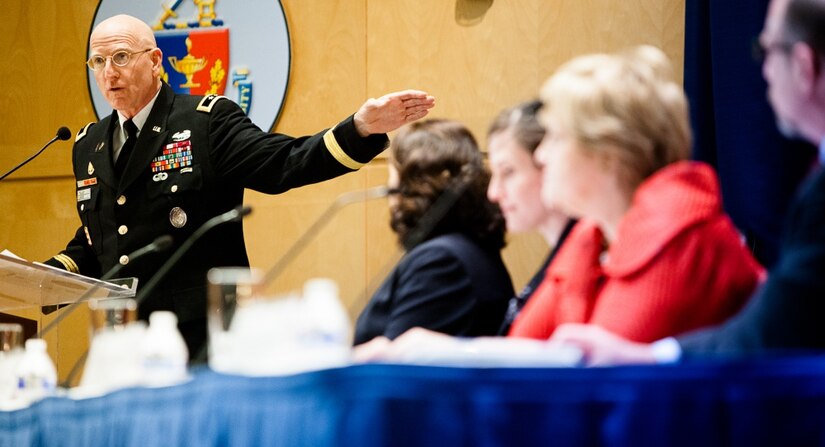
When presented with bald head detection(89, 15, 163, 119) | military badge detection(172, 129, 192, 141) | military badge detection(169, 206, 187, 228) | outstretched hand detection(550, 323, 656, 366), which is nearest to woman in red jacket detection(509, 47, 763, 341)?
A: outstretched hand detection(550, 323, 656, 366)

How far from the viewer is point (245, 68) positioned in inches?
194

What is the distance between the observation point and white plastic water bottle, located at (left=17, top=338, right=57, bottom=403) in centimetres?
215

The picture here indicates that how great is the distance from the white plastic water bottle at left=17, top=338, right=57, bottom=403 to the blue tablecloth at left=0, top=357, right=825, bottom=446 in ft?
1.95

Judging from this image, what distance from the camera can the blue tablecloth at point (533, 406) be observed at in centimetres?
134

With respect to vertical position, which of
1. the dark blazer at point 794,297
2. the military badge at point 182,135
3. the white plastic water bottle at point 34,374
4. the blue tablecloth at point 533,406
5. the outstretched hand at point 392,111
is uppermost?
the outstretched hand at point 392,111

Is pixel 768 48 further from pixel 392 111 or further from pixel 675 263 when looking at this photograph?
pixel 392 111

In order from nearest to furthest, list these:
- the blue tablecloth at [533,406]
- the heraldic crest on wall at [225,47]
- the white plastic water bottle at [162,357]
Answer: the blue tablecloth at [533,406], the white plastic water bottle at [162,357], the heraldic crest on wall at [225,47]

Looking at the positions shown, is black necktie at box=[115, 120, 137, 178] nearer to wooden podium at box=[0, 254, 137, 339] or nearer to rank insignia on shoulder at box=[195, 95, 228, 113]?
rank insignia on shoulder at box=[195, 95, 228, 113]

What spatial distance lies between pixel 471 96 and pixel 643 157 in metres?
2.88

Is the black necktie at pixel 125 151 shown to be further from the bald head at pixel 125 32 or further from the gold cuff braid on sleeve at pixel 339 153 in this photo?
the gold cuff braid on sleeve at pixel 339 153

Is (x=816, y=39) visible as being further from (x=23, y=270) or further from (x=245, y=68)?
(x=245, y=68)

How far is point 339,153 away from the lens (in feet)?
11.4

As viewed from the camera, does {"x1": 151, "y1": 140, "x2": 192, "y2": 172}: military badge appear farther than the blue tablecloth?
Yes

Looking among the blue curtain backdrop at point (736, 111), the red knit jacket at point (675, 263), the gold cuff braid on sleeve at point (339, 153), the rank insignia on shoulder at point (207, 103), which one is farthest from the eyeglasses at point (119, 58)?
the red knit jacket at point (675, 263)
